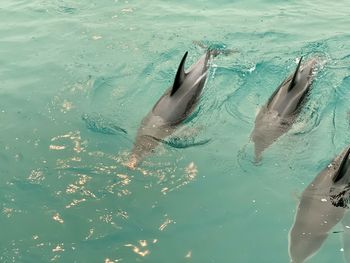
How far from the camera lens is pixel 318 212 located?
6.36m

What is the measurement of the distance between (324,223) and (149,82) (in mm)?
4929

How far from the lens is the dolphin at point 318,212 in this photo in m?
6.02

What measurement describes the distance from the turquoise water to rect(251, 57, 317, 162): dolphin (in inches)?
6.8

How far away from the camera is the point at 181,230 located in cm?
637

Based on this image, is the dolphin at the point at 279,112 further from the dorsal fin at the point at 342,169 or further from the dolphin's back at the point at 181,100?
the dorsal fin at the point at 342,169

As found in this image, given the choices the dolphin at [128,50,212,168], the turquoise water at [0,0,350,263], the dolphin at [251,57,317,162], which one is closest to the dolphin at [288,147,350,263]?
the turquoise water at [0,0,350,263]

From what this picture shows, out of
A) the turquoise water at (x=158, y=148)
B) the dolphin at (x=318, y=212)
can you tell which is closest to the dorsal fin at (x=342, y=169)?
the dolphin at (x=318, y=212)

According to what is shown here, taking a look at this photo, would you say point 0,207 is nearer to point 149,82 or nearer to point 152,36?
point 149,82

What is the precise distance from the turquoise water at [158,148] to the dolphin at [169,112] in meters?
0.19

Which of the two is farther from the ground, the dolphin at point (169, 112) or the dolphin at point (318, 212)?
the dolphin at point (169, 112)

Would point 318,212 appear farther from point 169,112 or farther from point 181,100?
point 181,100

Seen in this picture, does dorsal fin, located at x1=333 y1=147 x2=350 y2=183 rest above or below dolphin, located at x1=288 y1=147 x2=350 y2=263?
above

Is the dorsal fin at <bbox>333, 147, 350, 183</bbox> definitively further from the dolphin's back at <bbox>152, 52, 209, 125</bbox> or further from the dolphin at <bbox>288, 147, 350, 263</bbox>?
the dolphin's back at <bbox>152, 52, 209, 125</bbox>

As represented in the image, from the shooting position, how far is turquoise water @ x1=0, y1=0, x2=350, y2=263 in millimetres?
6258
